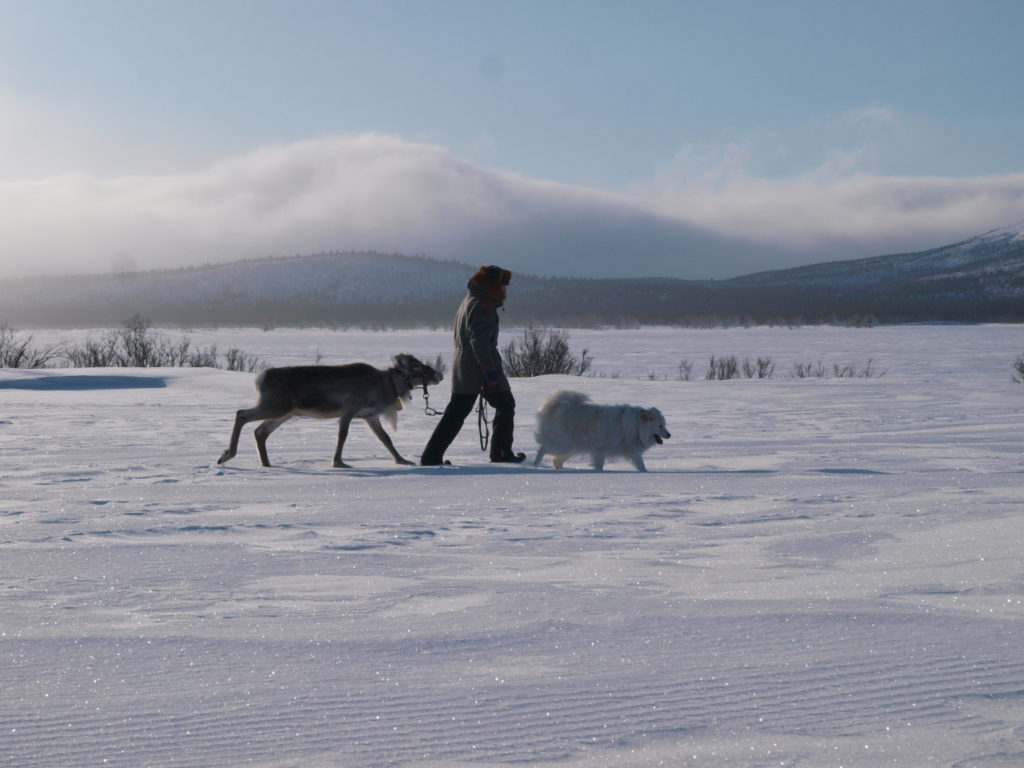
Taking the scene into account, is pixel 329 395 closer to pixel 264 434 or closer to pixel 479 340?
pixel 264 434

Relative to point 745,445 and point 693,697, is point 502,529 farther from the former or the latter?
point 745,445

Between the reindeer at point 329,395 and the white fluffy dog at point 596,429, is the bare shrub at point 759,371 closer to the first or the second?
the white fluffy dog at point 596,429

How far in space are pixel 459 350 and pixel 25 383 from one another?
13314 mm

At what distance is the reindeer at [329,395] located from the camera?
8.17m

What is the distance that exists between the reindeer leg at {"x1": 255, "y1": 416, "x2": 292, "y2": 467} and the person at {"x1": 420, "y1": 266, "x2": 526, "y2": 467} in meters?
1.30

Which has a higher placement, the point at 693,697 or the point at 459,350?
the point at 459,350

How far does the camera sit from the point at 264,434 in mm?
8359

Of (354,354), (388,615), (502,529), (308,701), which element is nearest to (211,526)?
(502,529)

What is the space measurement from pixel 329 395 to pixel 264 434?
670 millimetres

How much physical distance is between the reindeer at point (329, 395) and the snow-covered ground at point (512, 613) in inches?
15.3

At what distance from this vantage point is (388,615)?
3688 mm

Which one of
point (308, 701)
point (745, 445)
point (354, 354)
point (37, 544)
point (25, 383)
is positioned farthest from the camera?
point (354, 354)

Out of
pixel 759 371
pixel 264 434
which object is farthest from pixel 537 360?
pixel 264 434

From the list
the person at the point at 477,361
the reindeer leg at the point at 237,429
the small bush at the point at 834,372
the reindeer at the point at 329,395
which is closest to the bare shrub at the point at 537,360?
the small bush at the point at 834,372
